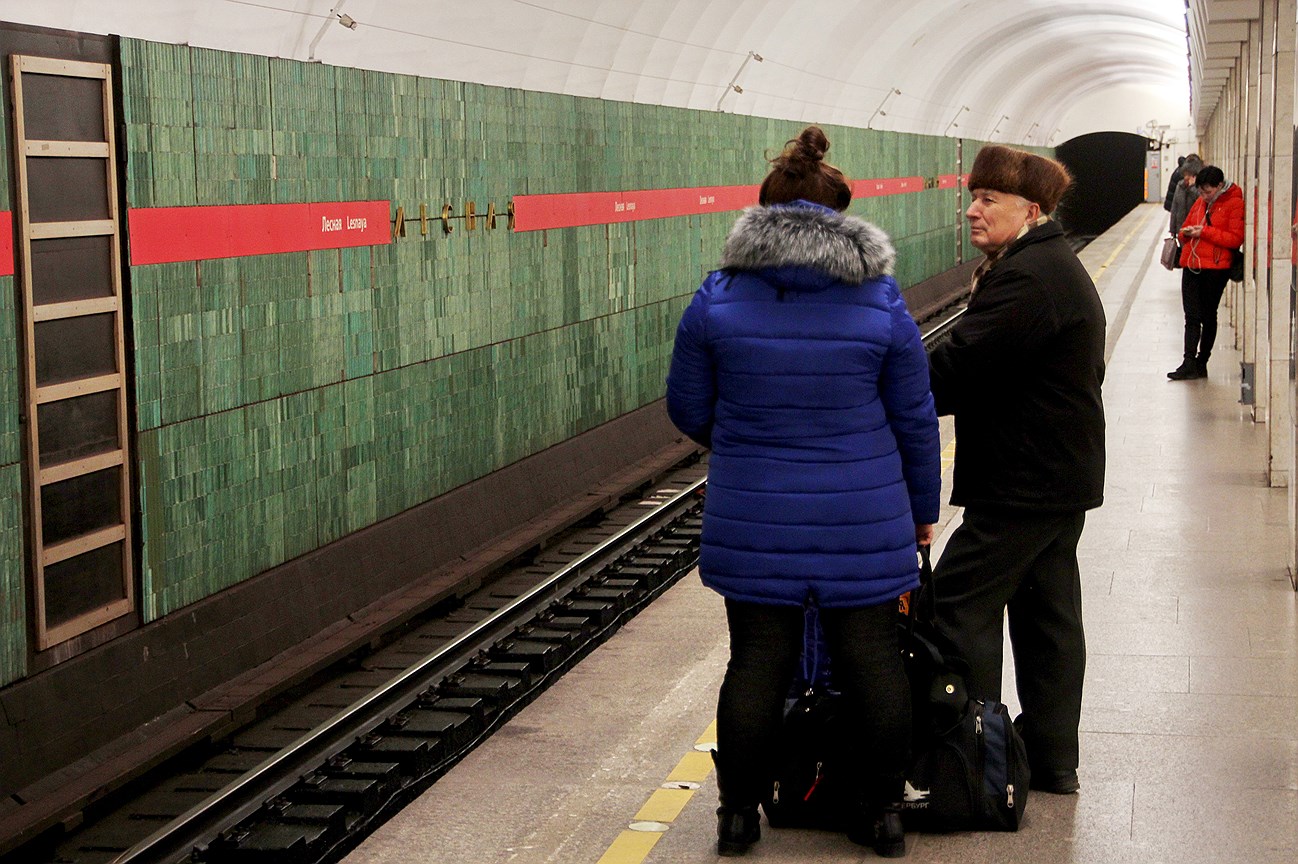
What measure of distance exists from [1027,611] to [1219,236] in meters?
9.74

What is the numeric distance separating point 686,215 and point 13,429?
10435 millimetres

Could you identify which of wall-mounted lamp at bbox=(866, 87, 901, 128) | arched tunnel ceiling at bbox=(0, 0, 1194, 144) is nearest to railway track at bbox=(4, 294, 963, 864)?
arched tunnel ceiling at bbox=(0, 0, 1194, 144)

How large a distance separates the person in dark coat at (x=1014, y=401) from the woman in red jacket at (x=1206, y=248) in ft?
31.0

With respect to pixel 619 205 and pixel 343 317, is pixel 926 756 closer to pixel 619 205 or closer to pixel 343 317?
pixel 343 317

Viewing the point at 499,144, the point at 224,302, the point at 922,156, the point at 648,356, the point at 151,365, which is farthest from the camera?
the point at 922,156

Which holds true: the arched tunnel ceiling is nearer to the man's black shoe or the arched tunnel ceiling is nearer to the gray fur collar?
the gray fur collar

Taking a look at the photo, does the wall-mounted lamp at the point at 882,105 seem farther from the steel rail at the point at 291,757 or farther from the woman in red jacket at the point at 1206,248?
the steel rail at the point at 291,757

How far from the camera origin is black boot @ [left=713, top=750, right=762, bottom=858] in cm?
416

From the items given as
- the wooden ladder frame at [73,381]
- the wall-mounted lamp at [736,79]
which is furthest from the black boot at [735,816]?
the wall-mounted lamp at [736,79]

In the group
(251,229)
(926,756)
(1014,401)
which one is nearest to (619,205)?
(251,229)

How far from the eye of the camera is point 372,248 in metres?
9.18

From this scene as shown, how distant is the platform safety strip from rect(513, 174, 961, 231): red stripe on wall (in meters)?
5.30

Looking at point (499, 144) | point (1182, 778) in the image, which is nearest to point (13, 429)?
point (1182, 778)

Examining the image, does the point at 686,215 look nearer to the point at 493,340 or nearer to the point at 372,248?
the point at 493,340
